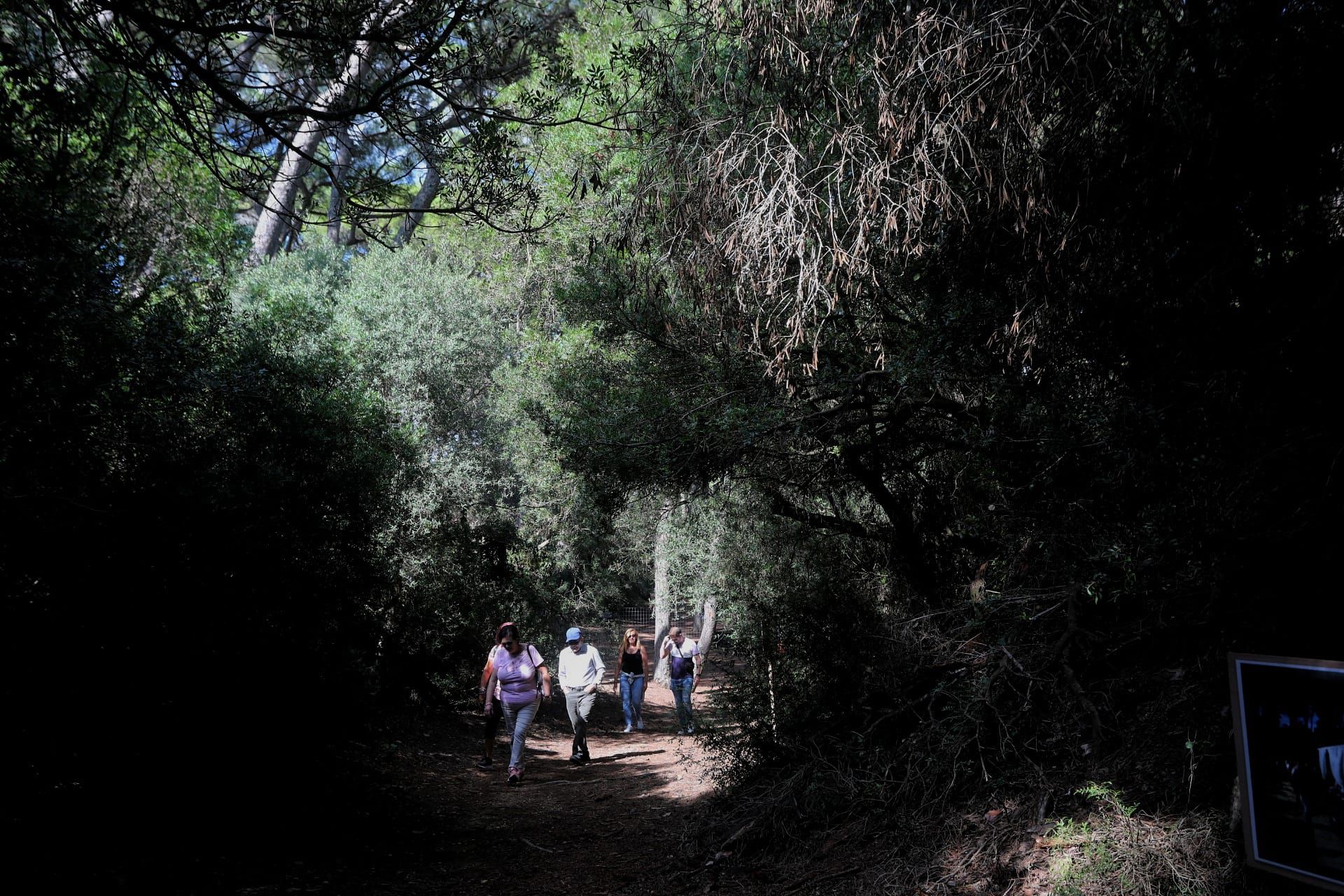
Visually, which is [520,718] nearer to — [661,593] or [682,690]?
[682,690]

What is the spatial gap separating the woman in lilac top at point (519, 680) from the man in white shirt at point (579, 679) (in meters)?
1.69

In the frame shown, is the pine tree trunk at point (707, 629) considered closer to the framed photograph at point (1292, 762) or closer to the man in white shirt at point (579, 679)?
the man in white shirt at point (579, 679)

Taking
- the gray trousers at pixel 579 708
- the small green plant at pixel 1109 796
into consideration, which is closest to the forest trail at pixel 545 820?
the gray trousers at pixel 579 708

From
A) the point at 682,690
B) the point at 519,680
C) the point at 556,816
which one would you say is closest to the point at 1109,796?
the point at 556,816

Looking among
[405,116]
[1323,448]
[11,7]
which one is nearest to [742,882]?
[1323,448]

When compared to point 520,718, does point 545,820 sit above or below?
below

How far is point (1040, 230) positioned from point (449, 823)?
24.2 ft

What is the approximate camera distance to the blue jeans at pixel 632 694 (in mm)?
15203

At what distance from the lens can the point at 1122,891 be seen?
14.5 ft

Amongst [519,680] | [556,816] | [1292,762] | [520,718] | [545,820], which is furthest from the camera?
[520,718]

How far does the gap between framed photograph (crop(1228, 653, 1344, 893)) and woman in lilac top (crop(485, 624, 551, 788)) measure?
295 inches

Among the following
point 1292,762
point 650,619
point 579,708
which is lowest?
point 579,708

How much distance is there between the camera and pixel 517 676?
9.98 metres

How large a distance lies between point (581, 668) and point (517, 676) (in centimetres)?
231
